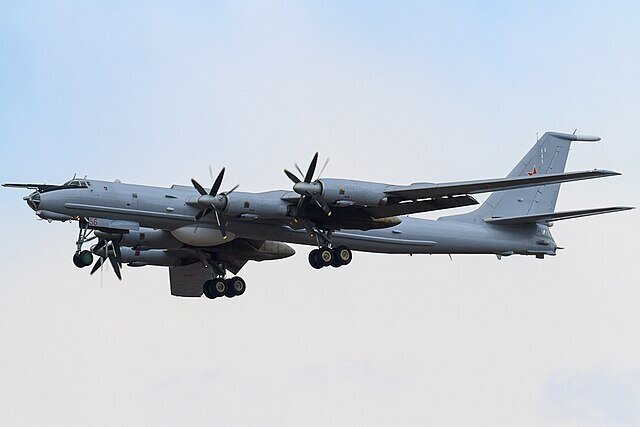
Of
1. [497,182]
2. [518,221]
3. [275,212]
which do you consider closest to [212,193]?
[275,212]

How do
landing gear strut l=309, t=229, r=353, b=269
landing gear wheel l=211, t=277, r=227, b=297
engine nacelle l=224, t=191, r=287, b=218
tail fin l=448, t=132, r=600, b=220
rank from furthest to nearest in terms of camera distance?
tail fin l=448, t=132, r=600, b=220
landing gear wheel l=211, t=277, r=227, b=297
landing gear strut l=309, t=229, r=353, b=269
engine nacelle l=224, t=191, r=287, b=218

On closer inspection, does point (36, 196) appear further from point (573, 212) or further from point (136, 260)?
point (573, 212)

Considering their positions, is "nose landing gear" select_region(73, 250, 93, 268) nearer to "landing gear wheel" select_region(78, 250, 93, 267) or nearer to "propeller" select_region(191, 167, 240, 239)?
"landing gear wheel" select_region(78, 250, 93, 267)

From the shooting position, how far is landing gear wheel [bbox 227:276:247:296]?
186 ft

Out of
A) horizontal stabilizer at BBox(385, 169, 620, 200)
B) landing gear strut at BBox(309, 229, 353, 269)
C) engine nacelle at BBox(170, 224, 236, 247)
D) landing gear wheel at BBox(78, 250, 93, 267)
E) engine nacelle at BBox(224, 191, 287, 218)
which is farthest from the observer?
engine nacelle at BBox(170, 224, 236, 247)

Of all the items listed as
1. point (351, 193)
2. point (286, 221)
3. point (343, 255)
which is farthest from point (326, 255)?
point (351, 193)

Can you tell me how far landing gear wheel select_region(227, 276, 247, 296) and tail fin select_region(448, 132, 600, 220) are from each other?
9128 mm

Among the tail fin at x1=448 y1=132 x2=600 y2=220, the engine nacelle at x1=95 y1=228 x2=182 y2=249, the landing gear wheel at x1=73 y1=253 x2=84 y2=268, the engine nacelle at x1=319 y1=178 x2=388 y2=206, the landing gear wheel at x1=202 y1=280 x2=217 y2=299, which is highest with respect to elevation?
the tail fin at x1=448 y1=132 x2=600 y2=220

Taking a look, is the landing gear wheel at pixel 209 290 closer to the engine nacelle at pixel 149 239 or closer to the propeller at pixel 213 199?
the engine nacelle at pixel 149 239

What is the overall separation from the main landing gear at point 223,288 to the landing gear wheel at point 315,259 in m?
6.14

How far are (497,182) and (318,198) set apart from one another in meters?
5.72

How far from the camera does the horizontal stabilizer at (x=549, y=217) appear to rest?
170 ft

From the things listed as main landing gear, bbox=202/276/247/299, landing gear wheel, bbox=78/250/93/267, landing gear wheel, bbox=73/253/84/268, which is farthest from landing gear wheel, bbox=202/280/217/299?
landing gear wheel, bbox=73/253/84/268

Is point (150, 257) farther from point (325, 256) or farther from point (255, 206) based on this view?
point (325, 256)
